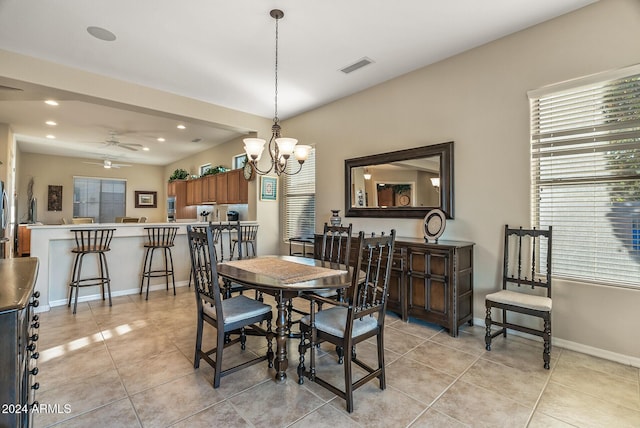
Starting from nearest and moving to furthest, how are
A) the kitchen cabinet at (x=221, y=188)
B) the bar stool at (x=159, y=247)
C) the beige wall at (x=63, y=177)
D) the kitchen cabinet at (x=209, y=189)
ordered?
the bar stool at (x=159, y=247)
the kitchen cabinet at (x=221, y=188)
the kitchen cabinet at (x=209, y=189)
the beige wall at (x=63, y=177)

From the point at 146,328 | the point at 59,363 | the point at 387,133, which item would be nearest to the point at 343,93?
the point at 387,133

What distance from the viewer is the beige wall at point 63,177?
851cm

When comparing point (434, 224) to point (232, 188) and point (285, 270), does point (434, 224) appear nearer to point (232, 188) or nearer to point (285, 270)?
point (285, 270)

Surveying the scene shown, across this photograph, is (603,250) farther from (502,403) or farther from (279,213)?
(279,213)

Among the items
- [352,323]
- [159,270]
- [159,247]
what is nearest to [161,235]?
[159,247]

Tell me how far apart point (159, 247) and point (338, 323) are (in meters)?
3.44

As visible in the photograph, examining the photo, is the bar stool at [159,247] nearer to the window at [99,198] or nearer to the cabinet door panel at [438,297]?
the cabinet door panel at [438,297]

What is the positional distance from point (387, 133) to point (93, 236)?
165 inches

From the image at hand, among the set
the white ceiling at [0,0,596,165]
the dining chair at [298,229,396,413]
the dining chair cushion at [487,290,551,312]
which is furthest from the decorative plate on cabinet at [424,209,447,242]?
the white ceiling at [0,0,596,165]

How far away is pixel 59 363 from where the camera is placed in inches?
98.3

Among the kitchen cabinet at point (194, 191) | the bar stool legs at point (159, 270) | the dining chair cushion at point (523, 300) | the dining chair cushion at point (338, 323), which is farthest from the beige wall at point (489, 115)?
the kitchen cabinet at point (194, 191)

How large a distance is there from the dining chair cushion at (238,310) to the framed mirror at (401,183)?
2.32m

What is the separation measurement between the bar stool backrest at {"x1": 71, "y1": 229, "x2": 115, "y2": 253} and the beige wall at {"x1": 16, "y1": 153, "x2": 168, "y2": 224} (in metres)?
5.96

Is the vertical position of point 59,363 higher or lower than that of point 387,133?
lower
